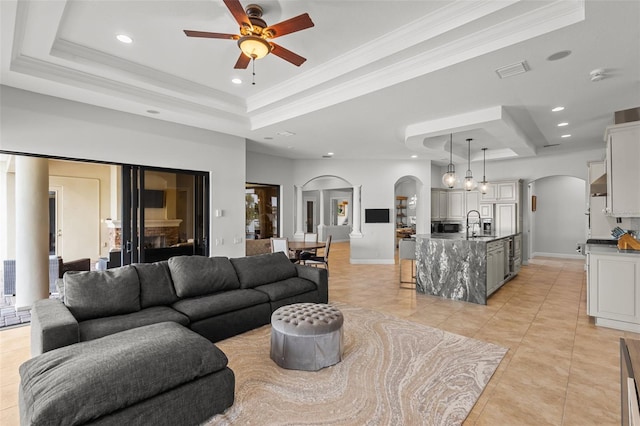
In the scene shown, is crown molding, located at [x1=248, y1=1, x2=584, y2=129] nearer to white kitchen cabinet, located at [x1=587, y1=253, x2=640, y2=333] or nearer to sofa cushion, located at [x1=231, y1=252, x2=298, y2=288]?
sofa cushion, located at [x1=231, y1=252, x2=298, y2=288]

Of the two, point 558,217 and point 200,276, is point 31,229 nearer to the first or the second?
point 200,276

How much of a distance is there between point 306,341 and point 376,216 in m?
6.40

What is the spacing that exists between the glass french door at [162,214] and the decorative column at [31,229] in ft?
4.16

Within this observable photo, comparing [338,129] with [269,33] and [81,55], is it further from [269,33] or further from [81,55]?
[81,55]

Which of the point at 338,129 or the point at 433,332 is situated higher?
the point at 338,129

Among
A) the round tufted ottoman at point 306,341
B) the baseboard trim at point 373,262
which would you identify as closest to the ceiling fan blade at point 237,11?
the round tufted ottoman at point 306,341

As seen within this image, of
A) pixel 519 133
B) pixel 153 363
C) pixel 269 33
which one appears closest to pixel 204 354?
pixel 153 363

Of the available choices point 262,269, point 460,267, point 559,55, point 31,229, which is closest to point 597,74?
point 559,55

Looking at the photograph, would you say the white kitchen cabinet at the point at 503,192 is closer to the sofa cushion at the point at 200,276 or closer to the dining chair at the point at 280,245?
the dining chair at the point at 280,245

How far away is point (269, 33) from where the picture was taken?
2602 mm

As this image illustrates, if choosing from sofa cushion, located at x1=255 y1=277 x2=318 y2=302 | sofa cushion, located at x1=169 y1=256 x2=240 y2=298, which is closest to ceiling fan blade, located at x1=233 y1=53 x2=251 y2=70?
sofa cushion, located at x1=169 y1=256 x2=240 y2=298

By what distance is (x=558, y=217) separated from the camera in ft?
32.5

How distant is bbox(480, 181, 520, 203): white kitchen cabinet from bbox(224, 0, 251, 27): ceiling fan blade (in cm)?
762

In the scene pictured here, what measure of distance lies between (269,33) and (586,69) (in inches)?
131
